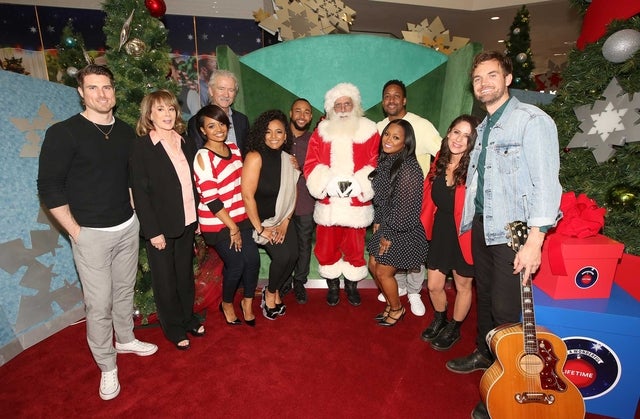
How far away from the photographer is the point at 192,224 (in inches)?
102

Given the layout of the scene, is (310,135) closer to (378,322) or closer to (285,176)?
(285,176)

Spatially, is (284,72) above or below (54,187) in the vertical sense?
above

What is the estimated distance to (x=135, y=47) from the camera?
2.71 meters

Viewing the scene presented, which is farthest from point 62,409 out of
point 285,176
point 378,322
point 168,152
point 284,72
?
point 284,72

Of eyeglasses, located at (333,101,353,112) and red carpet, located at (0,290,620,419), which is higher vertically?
eyeglasses, located at (333,101,353,112)

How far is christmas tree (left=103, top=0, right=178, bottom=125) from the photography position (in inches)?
107

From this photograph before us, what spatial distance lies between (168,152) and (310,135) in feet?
4.65

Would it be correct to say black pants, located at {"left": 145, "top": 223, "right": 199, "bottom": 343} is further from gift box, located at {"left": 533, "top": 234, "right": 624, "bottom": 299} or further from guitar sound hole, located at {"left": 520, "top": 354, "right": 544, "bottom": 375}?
gift box, located at {"left": 533, "top": 234, "right": 624, "bottom": 299}

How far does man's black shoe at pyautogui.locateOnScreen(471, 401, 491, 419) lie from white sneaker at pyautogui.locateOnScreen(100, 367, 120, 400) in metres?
2.25

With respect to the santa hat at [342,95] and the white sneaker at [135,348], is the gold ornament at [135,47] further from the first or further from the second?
the white sneaker at [135,348]

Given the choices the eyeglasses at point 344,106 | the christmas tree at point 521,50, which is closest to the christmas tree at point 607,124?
the eyeglasses at point 344,106

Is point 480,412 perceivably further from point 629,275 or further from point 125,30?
point 125,30

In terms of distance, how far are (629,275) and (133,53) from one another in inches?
155

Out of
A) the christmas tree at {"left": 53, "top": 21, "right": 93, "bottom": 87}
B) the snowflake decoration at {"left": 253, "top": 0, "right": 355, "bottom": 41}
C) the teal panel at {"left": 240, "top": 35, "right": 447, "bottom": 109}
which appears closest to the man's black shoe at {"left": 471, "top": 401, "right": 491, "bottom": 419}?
the teal panel at {"left": 240, "top": 35, "right": 447, "bottom": 109}
